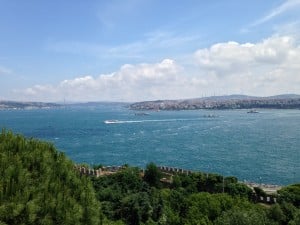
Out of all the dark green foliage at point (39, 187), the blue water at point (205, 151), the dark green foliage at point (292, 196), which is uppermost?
the dark green foliage at point (39, 187)

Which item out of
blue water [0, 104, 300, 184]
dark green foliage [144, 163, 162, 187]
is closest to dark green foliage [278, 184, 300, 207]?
dark green foliage [144, 163, 162, 187]

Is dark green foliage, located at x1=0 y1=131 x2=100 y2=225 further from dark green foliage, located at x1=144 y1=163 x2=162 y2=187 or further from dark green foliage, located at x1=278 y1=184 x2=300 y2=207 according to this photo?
dark green foliage, located at x1=144 y1=163 x2=162 y2=187

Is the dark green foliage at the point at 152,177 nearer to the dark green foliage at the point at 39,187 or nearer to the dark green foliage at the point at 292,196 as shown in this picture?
the dark green foliage at the point at 292,196

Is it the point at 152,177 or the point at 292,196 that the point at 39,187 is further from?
the point at 152,177

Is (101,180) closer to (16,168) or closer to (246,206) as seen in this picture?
(246,206)

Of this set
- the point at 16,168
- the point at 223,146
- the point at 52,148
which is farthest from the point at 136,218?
the point at 223,146

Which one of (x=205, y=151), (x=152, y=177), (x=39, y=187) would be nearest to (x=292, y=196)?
(x=152, y=177)

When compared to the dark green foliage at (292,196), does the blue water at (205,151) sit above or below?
below

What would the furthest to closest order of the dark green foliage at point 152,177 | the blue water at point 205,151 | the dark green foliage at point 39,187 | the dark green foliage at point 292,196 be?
the blue water at point 205,151 → the dark green foliage at point 152,177 → the dark green foliage at point 292,196 → the dark green foliage at point 39,187

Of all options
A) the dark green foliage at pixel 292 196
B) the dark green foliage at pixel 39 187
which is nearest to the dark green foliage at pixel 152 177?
the dark green foliage at pixel 292 196
